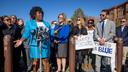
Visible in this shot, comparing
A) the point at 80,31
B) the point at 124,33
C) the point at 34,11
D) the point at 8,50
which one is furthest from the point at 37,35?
the point at 124,33

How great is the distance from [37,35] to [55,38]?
2158mm

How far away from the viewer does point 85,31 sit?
10.7 meters

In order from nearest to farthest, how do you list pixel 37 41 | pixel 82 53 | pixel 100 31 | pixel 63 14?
pixel 37 41, pixel 100 31, pixel 63 14, pixel 82 53

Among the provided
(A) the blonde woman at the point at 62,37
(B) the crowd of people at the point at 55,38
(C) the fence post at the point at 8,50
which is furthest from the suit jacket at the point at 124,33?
(C) the fence post at the point at 8,50

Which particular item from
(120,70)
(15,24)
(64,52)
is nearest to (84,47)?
(64,52)

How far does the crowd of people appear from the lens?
8.32 m

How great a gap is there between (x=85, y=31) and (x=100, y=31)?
1.27 metres

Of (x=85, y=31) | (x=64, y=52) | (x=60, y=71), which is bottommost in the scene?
(x=60, y=71)

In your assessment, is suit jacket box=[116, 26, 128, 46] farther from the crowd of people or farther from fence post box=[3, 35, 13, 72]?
fence post box=[3, 35, 13, 72]

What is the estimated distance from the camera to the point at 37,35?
8.26 m

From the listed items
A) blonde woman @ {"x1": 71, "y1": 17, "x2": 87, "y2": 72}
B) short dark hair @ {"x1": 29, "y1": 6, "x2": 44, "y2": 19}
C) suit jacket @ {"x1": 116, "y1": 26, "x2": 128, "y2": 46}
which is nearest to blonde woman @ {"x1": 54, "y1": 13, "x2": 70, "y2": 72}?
blonde woman @ {"x1": 71, "y1": 17, "x2": 87, "y2": 72}

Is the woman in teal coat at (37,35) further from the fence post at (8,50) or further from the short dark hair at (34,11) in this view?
the fence post at (8,50)

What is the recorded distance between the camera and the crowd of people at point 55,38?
27.3 ft

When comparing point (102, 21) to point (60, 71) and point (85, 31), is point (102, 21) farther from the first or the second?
point (60, 71)
